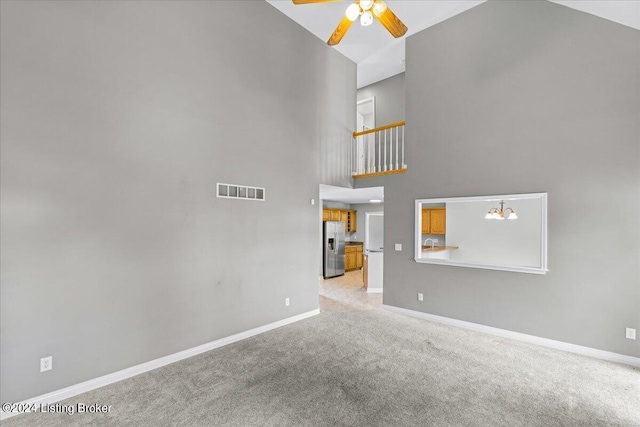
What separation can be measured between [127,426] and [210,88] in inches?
136

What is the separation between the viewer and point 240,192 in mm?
3834

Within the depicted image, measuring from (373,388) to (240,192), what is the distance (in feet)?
9.03

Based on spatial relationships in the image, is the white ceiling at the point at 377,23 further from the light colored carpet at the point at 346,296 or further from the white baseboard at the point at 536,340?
the light colored carpet at the point at 346,296

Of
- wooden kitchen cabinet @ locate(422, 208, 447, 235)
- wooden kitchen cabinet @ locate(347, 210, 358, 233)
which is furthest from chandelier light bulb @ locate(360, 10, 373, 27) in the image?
wooden kitchen cabinet @ locate(347, 210, 358, 233)

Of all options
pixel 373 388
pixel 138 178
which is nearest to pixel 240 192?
pixel 138 178

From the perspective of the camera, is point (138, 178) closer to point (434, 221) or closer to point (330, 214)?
point (330, 214)

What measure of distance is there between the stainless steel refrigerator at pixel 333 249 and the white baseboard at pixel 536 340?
3.08 meters

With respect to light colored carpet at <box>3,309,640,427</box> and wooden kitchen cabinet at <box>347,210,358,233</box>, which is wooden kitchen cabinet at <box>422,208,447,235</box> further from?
light colored carpet at <box>3,309,640,427</box>

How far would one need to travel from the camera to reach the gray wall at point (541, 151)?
322 cm

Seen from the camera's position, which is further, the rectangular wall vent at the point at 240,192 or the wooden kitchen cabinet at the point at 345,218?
the wooden kitchen cabinet at the point at 345,218

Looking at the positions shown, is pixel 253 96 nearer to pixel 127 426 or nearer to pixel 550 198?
pixel 127 426

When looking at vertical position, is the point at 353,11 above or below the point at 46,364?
above

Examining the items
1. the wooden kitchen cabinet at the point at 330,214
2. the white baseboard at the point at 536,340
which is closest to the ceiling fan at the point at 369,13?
the white baseboard at the point at 536,340

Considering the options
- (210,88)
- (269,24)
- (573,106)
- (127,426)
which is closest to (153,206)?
(210,88)
